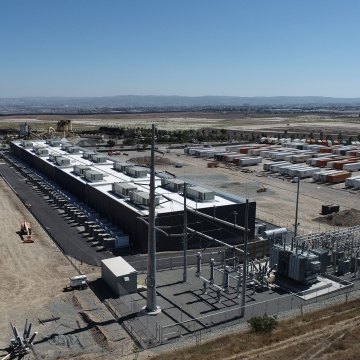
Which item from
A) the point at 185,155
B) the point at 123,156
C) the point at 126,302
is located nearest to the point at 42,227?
→ the point at 126,302

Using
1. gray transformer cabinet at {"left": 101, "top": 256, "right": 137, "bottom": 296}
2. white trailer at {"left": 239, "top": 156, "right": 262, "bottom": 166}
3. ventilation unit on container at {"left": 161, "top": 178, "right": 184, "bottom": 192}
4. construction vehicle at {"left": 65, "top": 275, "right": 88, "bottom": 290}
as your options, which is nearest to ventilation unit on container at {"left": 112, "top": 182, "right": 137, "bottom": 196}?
ventilation unit on container at {"left": 161, "top": 178, "right": 184, "bottom": 192}

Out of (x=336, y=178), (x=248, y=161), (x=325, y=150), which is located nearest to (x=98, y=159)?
(x=248, y=161)

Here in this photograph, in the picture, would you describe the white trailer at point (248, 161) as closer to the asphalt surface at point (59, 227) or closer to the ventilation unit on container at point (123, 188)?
the asphalt surface at point (59, 227)

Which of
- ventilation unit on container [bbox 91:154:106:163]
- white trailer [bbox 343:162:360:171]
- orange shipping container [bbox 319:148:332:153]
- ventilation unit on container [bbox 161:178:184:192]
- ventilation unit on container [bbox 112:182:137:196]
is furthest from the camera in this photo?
orange shipping container [bbox 319:148:332:153]

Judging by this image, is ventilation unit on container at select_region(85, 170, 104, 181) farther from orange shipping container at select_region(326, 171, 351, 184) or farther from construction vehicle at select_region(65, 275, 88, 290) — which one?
orange shipping container at select_region(326, 171, 351, 184)

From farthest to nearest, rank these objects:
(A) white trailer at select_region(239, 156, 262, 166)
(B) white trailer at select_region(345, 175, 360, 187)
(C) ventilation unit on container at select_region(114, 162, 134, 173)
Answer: (A) white trailer at select_region(239, 156, 262, 166), (B) white trailer at select_region(345, 175, 360, 187), (C) ventilation unit on container at select_region(114, 162, 134, 173)

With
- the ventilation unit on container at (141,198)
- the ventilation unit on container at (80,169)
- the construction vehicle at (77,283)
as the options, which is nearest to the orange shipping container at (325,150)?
the ventilation unit on container at (80,169)

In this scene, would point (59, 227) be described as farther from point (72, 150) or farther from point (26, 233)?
point (72, 150)
